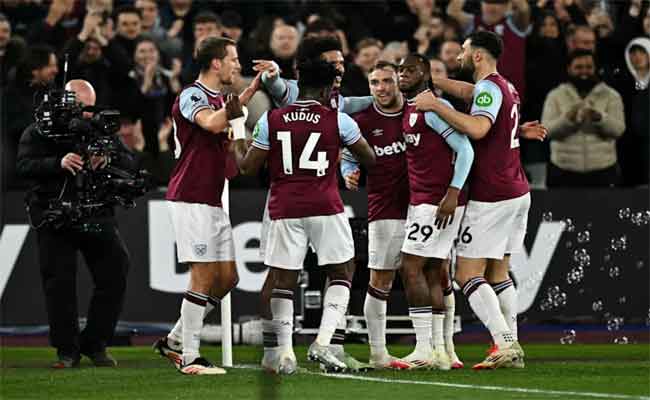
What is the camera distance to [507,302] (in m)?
12.0

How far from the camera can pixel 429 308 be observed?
11438 mm

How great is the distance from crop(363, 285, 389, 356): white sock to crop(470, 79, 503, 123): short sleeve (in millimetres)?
1667

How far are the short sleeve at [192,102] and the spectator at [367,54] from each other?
5776 mm

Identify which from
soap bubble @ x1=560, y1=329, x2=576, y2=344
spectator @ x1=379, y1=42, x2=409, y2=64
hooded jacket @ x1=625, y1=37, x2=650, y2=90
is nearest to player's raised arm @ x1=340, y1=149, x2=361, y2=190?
soap bubble @ x1=560, y1=329, x2=576, y2=344

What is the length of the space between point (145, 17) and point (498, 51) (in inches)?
289

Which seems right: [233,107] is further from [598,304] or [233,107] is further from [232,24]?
[232,24]

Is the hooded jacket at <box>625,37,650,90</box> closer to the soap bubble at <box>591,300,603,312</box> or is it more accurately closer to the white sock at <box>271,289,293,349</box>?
the soap bubble at <box>591,300,603,312</box>

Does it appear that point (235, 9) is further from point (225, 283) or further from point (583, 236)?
point (225, 283)

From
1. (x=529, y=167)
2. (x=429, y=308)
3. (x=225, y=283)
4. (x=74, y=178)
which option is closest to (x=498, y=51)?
(x=429, y=308)

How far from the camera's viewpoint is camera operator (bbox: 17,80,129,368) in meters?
12.5

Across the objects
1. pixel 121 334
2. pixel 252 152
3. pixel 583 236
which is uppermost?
pixel 252 152

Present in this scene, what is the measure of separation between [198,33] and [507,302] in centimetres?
624

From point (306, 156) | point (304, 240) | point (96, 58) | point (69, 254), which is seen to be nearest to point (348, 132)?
point (306, 156)

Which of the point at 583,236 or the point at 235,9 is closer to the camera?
the point at 583,236
